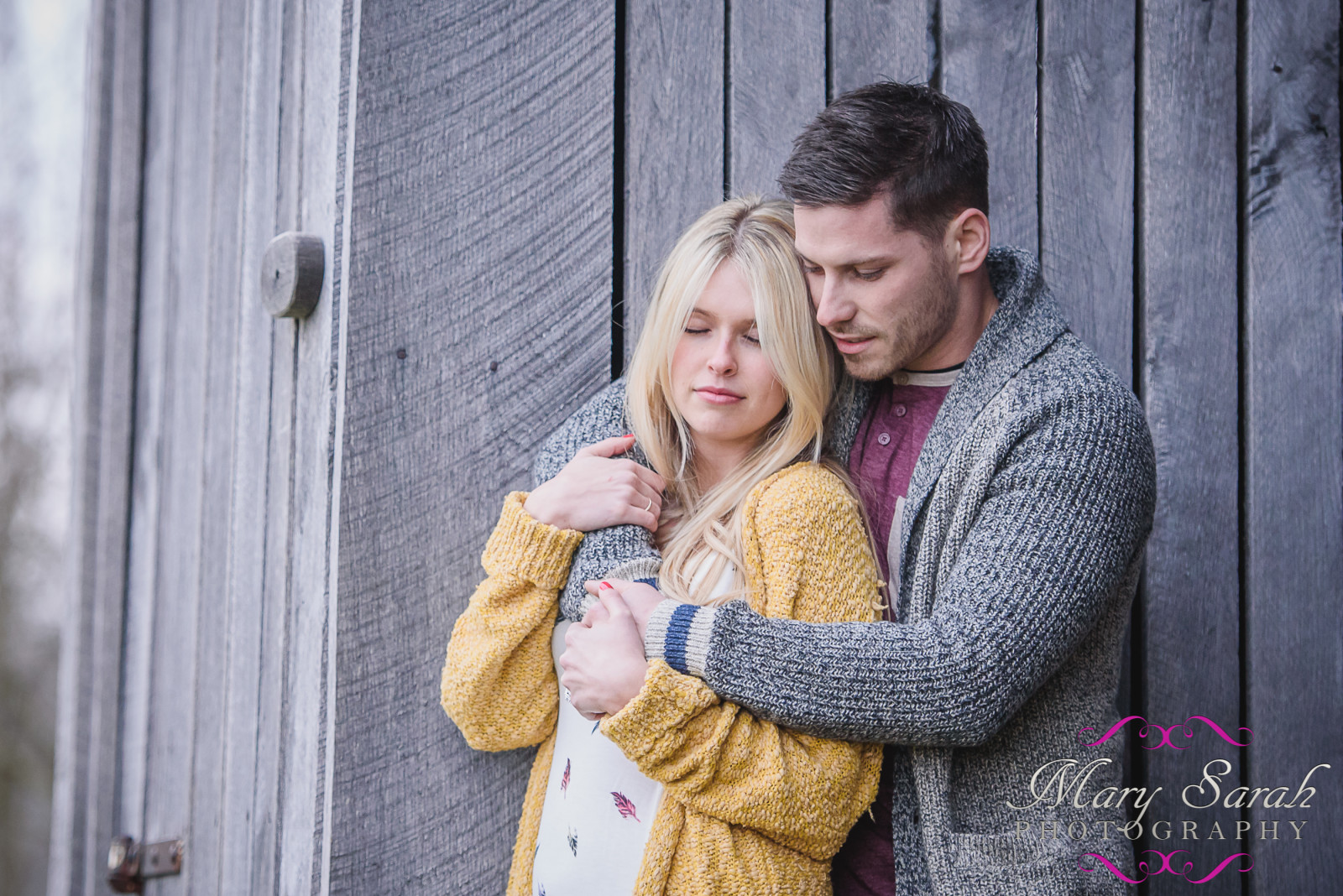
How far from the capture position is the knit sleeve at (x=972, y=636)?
1387mm

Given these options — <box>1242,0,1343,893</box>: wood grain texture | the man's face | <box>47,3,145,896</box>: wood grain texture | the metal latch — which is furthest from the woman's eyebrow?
<box>47,3,145,896</box>: wood grain texture

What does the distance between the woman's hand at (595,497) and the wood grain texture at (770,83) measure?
2.14 feet

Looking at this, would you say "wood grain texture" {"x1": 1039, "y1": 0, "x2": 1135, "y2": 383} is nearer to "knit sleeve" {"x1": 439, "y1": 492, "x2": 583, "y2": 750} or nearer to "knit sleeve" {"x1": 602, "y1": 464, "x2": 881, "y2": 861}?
"knit sleeve" {"x1": 602, "y1": 464, "x2": 881, "y2": 861}

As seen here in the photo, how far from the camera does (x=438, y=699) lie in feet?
5.64

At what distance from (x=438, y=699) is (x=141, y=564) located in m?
1.76

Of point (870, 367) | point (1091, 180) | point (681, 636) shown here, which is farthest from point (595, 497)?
point (1091, 180)

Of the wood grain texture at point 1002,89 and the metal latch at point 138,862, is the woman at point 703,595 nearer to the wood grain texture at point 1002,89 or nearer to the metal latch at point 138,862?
the wood grain texture at point 1002,89

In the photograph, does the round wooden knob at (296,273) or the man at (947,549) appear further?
the round wooden knob at (296,273)

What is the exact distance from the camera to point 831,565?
1.54m

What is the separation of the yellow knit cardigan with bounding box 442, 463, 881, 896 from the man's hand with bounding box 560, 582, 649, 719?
1.6 inches

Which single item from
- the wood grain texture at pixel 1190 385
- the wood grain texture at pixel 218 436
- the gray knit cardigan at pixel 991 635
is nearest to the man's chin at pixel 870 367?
the gray knit cardigan at pixel 991 635

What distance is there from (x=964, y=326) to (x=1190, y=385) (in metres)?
0.58

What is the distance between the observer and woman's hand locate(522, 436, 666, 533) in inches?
64.0

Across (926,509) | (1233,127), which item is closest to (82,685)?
(926,509)
